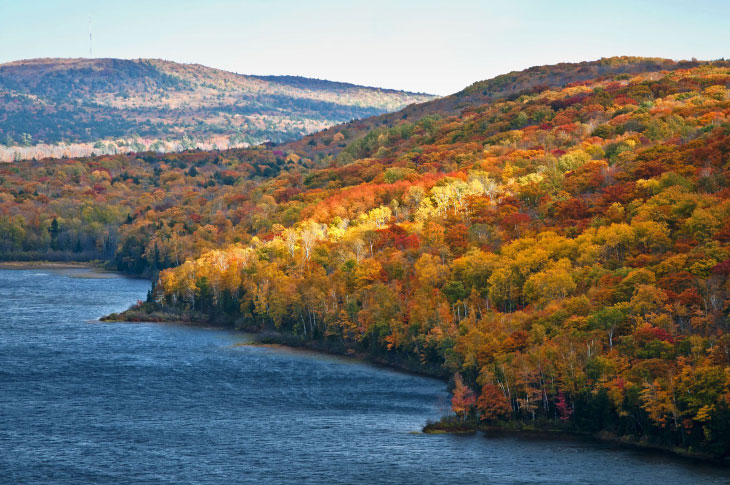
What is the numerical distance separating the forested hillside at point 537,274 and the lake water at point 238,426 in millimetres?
4370

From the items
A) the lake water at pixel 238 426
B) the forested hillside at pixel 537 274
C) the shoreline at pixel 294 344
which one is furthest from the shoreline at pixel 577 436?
the shoreline at pixel 294 344

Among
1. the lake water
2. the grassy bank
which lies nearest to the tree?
the grassy bank

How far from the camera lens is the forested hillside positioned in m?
69.6

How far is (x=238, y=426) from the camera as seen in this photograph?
7412 cm

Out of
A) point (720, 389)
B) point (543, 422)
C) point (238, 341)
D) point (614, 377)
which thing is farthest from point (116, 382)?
point (720, 389)

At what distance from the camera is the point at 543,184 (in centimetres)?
12581

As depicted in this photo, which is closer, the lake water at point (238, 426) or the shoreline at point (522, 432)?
the lake water at point (238, 426)

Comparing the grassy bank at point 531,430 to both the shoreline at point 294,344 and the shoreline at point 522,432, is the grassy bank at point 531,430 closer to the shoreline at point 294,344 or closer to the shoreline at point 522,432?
the shoreline at point 522,432

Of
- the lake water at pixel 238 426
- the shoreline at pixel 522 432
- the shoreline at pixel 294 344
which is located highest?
the shoreline at pixel 294 344

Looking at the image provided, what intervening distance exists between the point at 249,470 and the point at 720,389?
114 feet

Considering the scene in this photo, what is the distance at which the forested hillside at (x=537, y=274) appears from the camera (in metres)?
69.6

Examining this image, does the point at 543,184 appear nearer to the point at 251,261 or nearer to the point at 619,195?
the point at 619,195

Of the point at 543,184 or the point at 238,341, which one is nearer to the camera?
the point at 238,341

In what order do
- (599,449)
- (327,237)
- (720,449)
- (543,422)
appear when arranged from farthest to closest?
(327,237)
(543,422)
(599,449)
(720,449)
